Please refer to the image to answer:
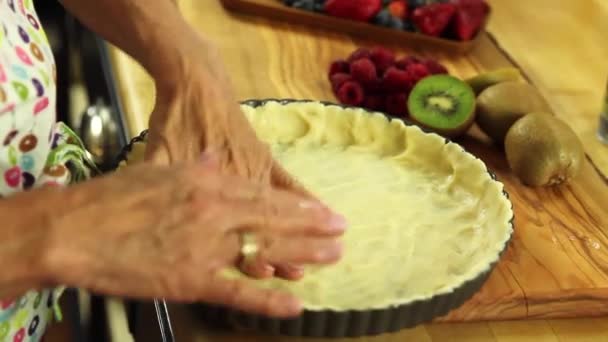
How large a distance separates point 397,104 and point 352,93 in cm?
7

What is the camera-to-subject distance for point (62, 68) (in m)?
1.94

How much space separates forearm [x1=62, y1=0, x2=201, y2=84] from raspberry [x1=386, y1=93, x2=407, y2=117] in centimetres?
42

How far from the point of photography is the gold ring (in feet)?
2.06

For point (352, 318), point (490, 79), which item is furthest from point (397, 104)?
point (352, 318)

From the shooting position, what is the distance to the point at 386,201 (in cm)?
92

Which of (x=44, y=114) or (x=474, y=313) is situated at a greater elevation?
(x=44, y=114)

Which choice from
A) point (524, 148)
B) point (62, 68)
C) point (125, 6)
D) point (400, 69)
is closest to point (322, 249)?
point (125, 6)

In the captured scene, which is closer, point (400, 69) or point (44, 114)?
point (44, 114)

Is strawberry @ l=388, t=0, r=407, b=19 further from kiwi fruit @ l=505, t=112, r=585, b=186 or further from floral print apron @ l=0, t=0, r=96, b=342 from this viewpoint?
floral print apron @ l=0, t=0, r=96, b=342

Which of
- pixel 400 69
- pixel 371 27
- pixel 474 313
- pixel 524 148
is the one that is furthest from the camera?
pixel 371 27

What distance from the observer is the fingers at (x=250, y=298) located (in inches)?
23.2

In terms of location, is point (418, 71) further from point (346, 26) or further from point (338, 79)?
point (346, 26)

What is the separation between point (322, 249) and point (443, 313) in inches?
6.3

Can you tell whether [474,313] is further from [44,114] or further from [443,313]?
[44,114]
